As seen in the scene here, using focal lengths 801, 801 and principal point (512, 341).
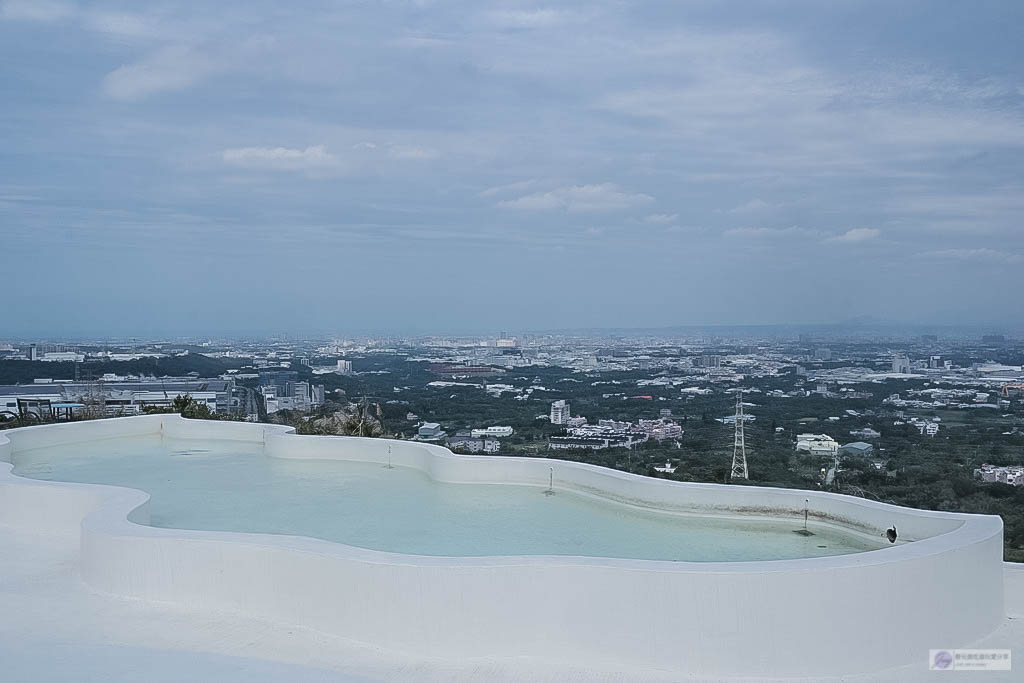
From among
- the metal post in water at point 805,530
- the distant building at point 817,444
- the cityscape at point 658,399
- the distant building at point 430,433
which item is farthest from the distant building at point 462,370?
the metal post in water at point 805,530

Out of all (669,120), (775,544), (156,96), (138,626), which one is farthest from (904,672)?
(156,96)

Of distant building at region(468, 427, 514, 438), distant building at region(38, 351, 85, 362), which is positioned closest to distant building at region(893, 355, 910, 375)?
distant building at region(468, 427, 514, 438)

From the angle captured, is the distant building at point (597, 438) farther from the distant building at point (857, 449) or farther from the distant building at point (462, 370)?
the distant building at point (462, 370)

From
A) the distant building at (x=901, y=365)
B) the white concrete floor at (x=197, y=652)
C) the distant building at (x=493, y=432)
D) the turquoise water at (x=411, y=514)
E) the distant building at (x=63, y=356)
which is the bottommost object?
the distant building at (x=493, y=432)

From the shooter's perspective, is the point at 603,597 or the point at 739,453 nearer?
the point at 603,597

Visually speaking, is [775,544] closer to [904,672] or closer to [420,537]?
[904,672]

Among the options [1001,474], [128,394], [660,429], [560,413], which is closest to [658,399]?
[560,413]

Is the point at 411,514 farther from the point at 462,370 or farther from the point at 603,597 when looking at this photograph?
the point at 462,370
